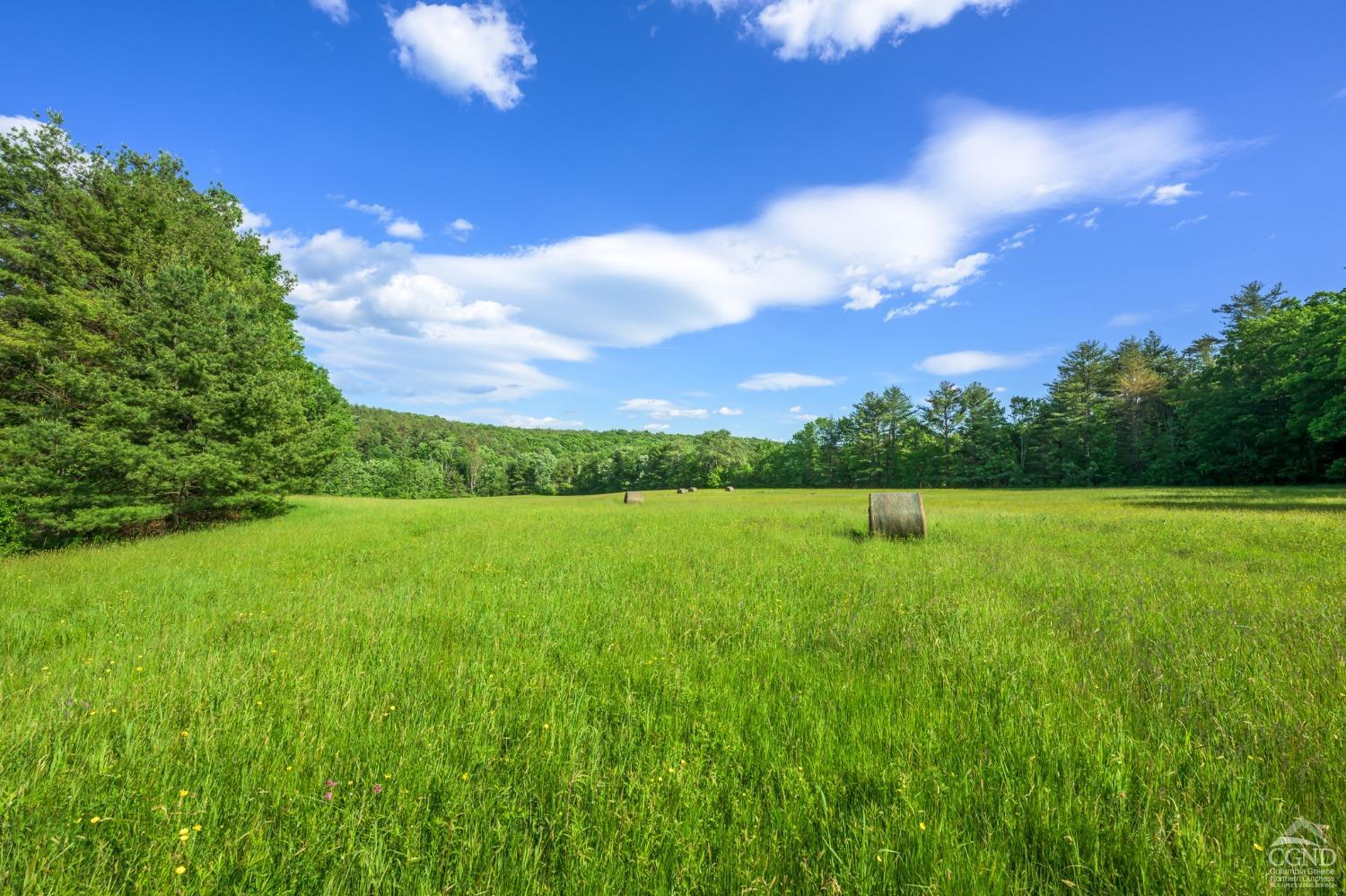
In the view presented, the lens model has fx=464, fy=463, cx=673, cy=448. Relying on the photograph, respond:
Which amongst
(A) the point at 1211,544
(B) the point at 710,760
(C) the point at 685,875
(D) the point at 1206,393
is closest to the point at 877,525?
(A) the point at 1211,544

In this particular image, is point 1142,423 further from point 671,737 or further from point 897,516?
point 671,737

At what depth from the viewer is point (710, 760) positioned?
9.64 feet

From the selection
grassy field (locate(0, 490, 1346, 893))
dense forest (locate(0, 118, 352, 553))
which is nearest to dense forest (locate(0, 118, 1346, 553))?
dense forest (locate(0, 118, 352, 553))

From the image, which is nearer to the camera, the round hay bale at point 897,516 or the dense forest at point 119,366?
the round hay bale at point 897,516

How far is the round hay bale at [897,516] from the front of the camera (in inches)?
491

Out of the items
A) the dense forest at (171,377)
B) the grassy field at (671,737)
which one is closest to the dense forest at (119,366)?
the dense forest at (171,377)

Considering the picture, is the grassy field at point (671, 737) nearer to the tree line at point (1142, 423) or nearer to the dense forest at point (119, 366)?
the dense forest at point (119, 366)

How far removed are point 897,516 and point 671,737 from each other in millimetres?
11371

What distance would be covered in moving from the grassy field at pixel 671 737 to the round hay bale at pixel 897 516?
5.42 meters

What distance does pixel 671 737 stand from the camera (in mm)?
3141

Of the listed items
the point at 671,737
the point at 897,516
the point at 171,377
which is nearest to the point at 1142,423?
the point at 897,516

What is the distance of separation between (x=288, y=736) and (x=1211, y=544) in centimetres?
1612

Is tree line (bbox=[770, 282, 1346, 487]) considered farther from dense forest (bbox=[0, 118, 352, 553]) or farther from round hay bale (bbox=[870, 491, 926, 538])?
dense forest (bbox=[0, 118, 352, 553])

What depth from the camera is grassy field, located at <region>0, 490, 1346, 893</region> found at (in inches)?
84.5
